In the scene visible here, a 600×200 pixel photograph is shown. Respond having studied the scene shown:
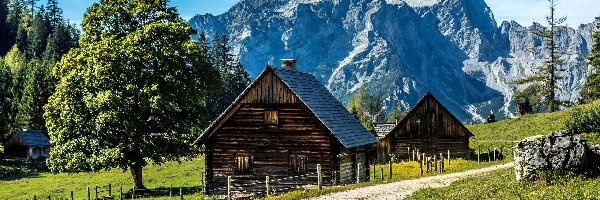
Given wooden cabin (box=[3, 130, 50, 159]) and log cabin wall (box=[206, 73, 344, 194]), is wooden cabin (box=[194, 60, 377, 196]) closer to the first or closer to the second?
log cabin wall (box=[206, 73, 344, 194])

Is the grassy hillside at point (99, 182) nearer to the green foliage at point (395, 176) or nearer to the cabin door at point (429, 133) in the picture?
the green foliage at point (395, 176)

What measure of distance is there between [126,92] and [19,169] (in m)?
44.8

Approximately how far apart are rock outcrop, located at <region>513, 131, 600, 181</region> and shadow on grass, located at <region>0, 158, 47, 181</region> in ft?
209

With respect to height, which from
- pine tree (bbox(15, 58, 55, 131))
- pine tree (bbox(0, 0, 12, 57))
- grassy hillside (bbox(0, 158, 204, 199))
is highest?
pine tree (bbox(0, 0, 12, 57))

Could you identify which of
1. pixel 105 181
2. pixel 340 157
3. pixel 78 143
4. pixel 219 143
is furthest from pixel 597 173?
pixel 105 181

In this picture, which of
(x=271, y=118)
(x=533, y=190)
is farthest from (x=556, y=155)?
(x=271, y=118)

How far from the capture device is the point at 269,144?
1528 inches

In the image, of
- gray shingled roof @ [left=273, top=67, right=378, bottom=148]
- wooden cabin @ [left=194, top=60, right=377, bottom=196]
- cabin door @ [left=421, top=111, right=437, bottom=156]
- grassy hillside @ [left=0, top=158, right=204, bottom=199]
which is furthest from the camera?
cabin door @ [left=421, top=111, right=437, bottom=156]

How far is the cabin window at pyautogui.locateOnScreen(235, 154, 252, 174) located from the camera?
130 feet

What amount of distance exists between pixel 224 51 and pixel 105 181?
368ft

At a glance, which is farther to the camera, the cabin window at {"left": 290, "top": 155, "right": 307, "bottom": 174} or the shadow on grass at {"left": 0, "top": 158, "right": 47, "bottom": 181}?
the shadow on grass at {"left": 0, "top": 158, "right": 47, "bottom": 181}

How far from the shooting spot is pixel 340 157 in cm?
3806

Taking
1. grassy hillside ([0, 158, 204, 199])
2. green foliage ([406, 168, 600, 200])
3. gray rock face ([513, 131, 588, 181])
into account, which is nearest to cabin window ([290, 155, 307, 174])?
grassy hillside ([0, 158, 204, 199])

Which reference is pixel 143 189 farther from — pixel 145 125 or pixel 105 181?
pixel 105 181
